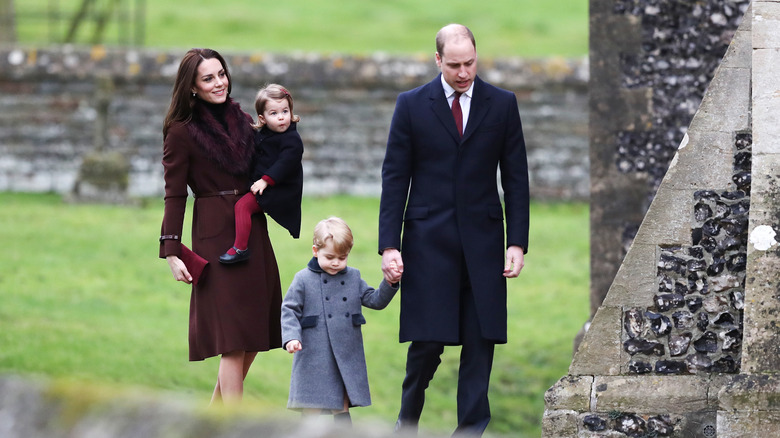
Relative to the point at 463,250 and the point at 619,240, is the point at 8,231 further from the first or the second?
the point at 463,250

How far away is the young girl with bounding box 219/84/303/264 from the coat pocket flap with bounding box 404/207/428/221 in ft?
Result: 1.62

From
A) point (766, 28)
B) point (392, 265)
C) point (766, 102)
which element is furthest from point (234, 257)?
point (766, 28)

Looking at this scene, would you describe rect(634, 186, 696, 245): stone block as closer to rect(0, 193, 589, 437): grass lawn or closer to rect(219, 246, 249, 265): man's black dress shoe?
rect(219, 246, 249, 265): man's black dress shoe

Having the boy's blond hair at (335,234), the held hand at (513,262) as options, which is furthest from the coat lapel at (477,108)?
the boy's blond hair at (335,234)

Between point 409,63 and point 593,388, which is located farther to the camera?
point 409,63

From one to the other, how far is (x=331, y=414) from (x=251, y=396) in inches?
117

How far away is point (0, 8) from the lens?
62.3 ft

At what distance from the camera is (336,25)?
29.0 metres

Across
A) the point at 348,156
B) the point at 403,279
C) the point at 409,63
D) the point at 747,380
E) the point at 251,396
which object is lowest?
the point at 251,396

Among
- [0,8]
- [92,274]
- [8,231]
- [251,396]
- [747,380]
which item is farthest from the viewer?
[0,8]

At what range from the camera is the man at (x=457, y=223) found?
19.2 feet

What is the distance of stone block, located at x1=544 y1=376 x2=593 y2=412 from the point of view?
5.93 meters

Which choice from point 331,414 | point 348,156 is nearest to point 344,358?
point 331,414

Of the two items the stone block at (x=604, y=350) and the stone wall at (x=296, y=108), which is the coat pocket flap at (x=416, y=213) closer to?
the stone block at (x=604, y=350)
